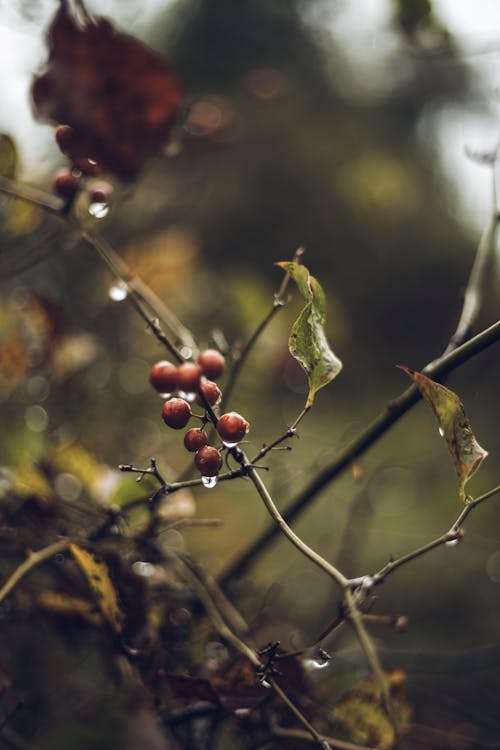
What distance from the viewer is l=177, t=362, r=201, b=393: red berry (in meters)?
0.36

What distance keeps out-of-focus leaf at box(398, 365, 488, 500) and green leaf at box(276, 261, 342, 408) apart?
51mm

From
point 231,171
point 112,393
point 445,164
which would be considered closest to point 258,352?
point 112,393

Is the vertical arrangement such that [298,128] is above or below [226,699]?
above

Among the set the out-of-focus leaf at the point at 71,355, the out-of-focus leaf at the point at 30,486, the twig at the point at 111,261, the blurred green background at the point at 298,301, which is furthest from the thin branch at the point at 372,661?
the out-of-focus leaf at the point at 71,355

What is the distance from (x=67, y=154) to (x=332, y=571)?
333 millimetres

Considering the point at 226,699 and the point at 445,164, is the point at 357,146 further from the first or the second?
the point at 226,699

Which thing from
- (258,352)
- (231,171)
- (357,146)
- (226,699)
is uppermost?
(357,146)

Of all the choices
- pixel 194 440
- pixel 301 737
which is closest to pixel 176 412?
pixel 194 440

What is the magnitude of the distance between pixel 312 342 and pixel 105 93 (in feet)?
0.68

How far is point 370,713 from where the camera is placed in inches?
19.7

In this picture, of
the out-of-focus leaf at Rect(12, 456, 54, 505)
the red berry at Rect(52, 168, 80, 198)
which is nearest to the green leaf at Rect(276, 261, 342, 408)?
the red berry at Rect(52, 168, 80, 198)

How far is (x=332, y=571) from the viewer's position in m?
0.38

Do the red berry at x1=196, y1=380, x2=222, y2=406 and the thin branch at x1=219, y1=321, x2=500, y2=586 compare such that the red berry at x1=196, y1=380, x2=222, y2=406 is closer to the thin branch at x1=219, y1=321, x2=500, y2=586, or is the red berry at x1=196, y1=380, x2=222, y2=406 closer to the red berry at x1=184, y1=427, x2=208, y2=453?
the red berry at x1=184, y1=427, x2=208, y2=453

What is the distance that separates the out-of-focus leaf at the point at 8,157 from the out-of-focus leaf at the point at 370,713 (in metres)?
0.58
